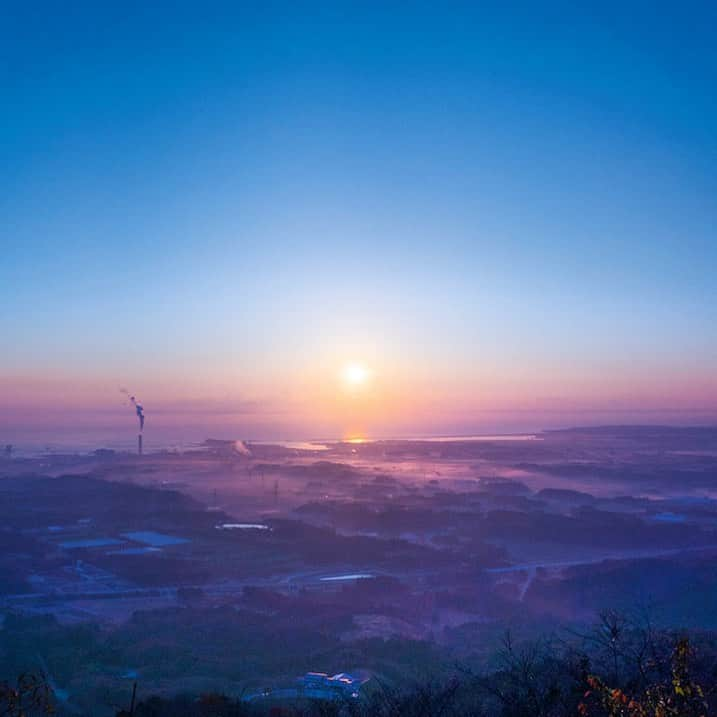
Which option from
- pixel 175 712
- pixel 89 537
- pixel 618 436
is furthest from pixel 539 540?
pixel 618 436

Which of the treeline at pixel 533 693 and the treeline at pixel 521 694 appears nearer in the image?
the treeline at pixel 533 693

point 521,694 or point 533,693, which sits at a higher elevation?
point 533,693

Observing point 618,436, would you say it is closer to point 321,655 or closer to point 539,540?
point 539,540

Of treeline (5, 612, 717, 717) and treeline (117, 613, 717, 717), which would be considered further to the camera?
treeline (117, 613, 717, 717)

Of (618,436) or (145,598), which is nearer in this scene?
(145,598)

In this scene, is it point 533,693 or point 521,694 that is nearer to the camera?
point 533,693

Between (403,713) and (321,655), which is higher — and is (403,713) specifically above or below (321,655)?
above

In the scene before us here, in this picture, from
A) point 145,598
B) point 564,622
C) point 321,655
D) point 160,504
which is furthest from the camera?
point 160,504

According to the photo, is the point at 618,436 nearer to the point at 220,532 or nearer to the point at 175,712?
the point at 220,532

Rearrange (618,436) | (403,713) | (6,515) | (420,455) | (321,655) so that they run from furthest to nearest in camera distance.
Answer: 1. (618,436)
2. (420,455)
3. (6,515)
4. (321,655)
5. (403,713)

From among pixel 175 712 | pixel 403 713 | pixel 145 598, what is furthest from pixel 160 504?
pixel 403 713
